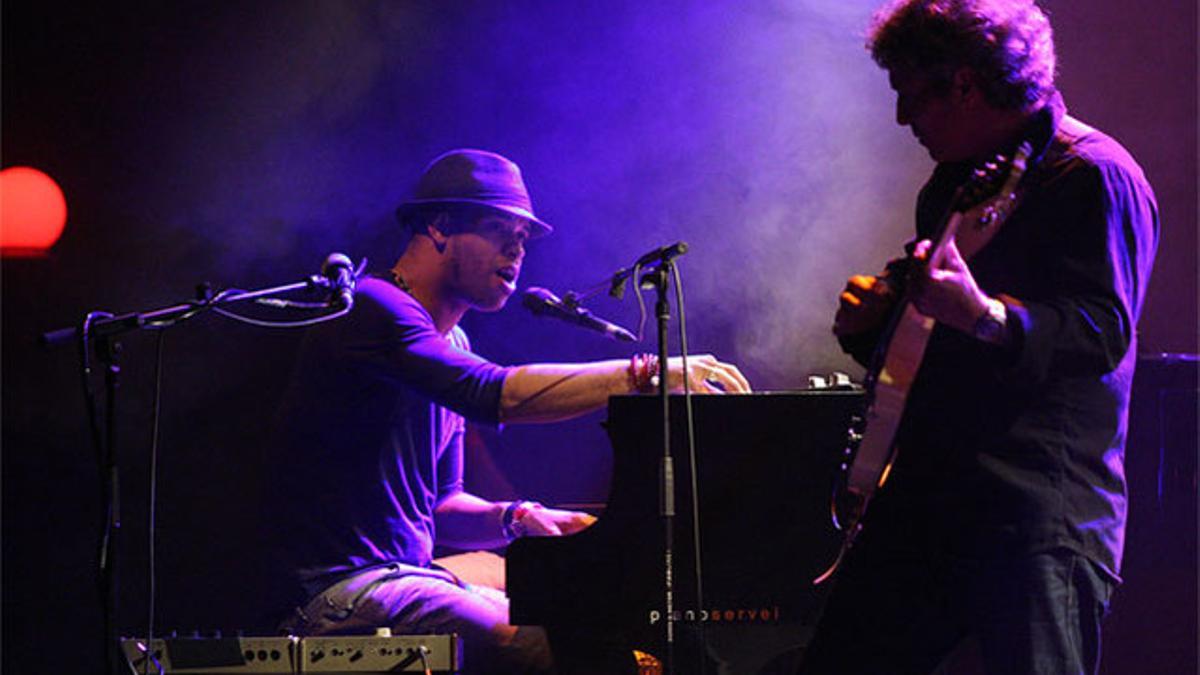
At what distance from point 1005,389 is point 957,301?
262 mm

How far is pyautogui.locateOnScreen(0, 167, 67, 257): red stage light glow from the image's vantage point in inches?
199

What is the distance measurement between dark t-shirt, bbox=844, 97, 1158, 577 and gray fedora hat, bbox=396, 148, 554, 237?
96.4 inches

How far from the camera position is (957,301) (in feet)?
6.98

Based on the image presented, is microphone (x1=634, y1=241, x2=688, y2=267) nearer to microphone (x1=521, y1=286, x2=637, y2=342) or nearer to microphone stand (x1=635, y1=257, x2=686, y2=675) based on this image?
microphone stand (x1=635, y1=257, x2=686, y2=675)

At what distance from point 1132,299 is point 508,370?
89.8 inches

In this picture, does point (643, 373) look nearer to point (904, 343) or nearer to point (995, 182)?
point (904, 343)

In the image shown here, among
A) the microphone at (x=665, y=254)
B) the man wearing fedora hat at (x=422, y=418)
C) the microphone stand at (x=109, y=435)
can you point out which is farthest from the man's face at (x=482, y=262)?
the microphone stand at (x=109, y=435)

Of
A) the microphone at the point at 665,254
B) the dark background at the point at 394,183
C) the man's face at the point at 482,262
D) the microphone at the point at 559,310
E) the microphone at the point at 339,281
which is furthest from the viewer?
the dark background at the point at 394,183

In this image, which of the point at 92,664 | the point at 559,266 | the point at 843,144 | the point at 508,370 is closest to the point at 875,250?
the point at 843,144

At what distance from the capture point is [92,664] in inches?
198

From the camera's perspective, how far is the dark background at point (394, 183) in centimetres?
505

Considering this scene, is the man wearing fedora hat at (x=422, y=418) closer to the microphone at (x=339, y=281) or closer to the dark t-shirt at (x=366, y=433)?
the dark t-shirt at (x=366, y=433)

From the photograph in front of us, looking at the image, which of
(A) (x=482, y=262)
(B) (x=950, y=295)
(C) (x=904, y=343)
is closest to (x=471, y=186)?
(A) (x=482, y=262)

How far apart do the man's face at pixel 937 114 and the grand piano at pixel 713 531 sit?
119 centimetres
